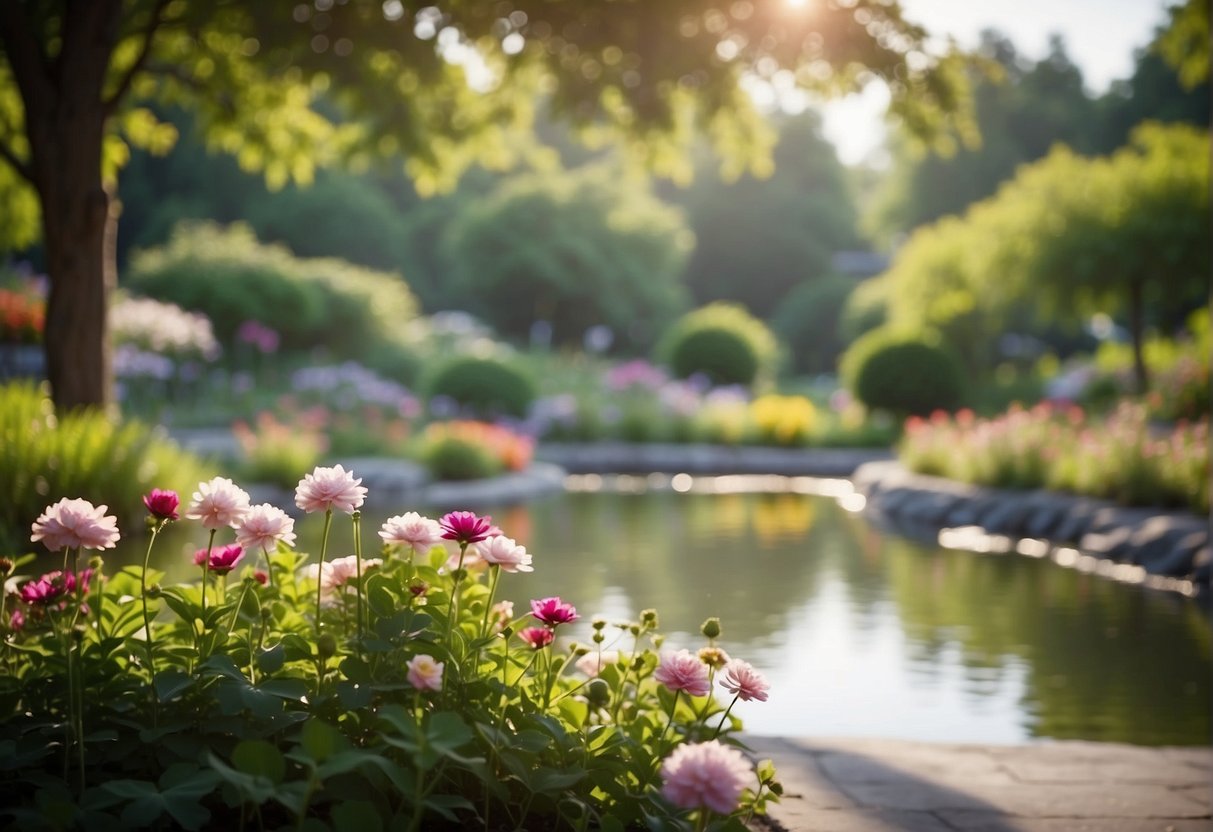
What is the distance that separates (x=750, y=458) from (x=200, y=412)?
333 inches

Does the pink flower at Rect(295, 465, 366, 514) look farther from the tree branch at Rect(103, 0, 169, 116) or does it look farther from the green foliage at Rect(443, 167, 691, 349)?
the green foliage at Rect(443, 167, 691, 349)

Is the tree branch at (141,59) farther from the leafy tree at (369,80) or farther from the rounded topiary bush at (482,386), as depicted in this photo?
the rounded topiary bush at (482,386)

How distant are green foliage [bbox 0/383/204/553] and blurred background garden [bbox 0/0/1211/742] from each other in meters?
0.03

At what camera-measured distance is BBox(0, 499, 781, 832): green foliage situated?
230 centimetres

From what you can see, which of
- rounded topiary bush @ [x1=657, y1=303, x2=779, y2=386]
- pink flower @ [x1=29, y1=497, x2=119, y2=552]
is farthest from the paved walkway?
rounded topiary bush @ [x1=657, y1=303, x2=779, y2=386]

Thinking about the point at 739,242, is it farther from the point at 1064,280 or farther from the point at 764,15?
the point at 764,15

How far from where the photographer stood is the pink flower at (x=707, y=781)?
1980 millimetres

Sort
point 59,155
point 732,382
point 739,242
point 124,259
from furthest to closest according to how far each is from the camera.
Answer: point 739,242 → point 124,259 → point 732,382 → point 59,155

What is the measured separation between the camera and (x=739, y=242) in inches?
1689

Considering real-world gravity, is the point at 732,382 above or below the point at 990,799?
above

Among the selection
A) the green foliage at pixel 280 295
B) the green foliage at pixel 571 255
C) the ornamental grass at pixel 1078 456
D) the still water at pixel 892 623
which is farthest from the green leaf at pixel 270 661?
the green foliage at pixel 571 255

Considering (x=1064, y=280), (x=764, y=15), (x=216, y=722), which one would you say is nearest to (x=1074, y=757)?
(x=216, y=722)

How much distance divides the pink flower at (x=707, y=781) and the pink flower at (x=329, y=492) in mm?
934

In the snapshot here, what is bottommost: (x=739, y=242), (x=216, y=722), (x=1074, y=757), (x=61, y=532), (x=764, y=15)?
(x=1074, y=757)
